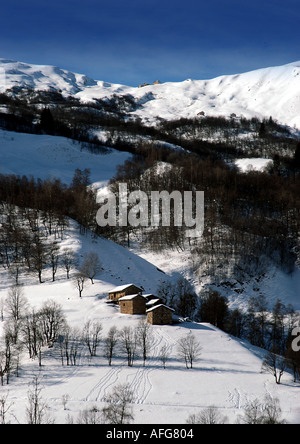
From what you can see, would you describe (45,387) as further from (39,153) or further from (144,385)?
(39,153)

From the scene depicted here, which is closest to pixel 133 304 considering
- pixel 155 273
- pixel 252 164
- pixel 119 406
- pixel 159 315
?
pixel 159 315

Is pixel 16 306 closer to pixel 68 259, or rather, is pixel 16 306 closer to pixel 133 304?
pixel 133 304

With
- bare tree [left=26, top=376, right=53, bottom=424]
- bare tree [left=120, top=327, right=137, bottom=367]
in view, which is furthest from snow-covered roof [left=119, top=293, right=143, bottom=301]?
bare tree [left=26, top=376, right=53, bottom=424]

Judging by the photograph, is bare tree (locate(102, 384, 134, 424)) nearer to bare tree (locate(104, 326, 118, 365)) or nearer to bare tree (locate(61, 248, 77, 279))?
bare tree (locate(104, 326, 118, 365))

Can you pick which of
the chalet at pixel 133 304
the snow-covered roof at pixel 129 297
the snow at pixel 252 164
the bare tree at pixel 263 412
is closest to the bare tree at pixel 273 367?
the bare tree at pixel 263 412

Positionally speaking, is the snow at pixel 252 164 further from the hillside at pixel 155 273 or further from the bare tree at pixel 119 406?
the bare tree at pixel 119 406

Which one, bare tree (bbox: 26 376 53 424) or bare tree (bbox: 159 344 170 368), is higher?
→ bare tree (bbox: 26 376 53 424)

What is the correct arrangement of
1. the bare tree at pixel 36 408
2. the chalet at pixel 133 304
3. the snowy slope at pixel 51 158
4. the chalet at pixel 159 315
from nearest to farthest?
the bare tree at pixel 36 408
the chalet at pixel 159 315
the chalet at pixel 133 304
the snowy slope at pixel 51 158
